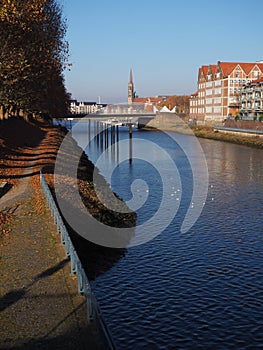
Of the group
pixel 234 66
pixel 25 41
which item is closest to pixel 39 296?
pixel 25 41

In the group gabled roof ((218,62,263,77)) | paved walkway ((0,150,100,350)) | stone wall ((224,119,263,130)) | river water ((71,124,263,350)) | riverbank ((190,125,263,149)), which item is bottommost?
river water ((71,124,263,350))

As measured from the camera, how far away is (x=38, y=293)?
12.1 meters

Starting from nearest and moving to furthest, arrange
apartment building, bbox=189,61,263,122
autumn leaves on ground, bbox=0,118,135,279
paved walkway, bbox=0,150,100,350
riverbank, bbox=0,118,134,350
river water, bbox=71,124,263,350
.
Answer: paved walkway, bbox=0,150,100,350, riverbank, bbox=0,118,134,350, river water, bbox=71,124,263,350, autumn leaves on ground, bbox=0,118,135,279, apartment building, bbox=189,61,263,122

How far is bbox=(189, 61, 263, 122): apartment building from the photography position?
116 metres

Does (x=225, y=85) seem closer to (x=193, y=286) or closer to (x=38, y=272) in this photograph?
(x=193, y=286)

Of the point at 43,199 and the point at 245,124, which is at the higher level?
the point at 245,124

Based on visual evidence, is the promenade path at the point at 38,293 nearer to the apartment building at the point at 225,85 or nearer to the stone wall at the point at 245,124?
the stone wall at the point at 245,124

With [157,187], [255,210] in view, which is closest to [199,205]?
[255,210]

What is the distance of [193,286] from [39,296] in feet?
26.0

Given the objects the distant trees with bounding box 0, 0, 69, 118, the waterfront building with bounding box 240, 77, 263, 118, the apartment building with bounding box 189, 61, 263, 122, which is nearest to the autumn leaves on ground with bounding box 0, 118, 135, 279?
the distant trees with bounding box 0, 0, 69, 118

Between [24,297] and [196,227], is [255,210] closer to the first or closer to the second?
[196,227]

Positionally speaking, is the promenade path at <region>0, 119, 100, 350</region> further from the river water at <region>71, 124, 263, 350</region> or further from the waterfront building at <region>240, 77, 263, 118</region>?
the waterfront building at <region>240, 77, 263, 118</region>

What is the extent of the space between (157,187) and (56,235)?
22.5m

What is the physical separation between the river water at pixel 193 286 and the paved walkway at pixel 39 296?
111 inches
